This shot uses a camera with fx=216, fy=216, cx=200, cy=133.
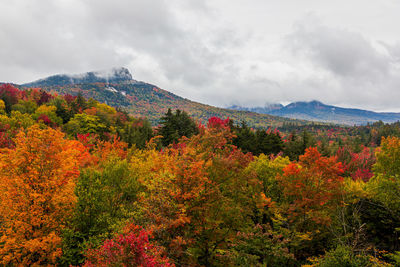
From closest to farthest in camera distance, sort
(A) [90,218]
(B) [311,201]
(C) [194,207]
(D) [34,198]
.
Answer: (D) [34,198] < (C) [194,207] < (A) [90,218] < (B) [311,201]

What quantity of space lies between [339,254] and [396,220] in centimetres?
1937

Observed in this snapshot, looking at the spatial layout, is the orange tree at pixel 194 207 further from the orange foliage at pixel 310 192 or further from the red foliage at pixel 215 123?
the red foliage at pixel 215 123

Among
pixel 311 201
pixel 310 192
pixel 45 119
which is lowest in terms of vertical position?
pixel 311 201

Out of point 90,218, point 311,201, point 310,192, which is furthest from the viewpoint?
point 310,192

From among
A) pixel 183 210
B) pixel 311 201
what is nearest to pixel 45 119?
pixel 183 210

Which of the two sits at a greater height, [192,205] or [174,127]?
[174,127]

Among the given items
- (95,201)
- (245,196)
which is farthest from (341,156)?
(95,201)

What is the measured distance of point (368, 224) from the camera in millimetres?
26109

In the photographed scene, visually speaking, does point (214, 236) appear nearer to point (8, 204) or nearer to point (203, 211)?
point (203, 211)

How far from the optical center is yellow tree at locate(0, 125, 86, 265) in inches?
650

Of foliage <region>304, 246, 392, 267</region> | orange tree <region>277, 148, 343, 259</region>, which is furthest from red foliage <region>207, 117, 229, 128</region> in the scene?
foliage <region>304, 246, 392, 267</region>

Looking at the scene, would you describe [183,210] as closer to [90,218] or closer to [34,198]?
[90,218]

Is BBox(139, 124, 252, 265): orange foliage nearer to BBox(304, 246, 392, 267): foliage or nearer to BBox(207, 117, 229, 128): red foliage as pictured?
BBox(304, 246, 392, 267): foliage

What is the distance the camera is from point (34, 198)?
1716 centimetres
